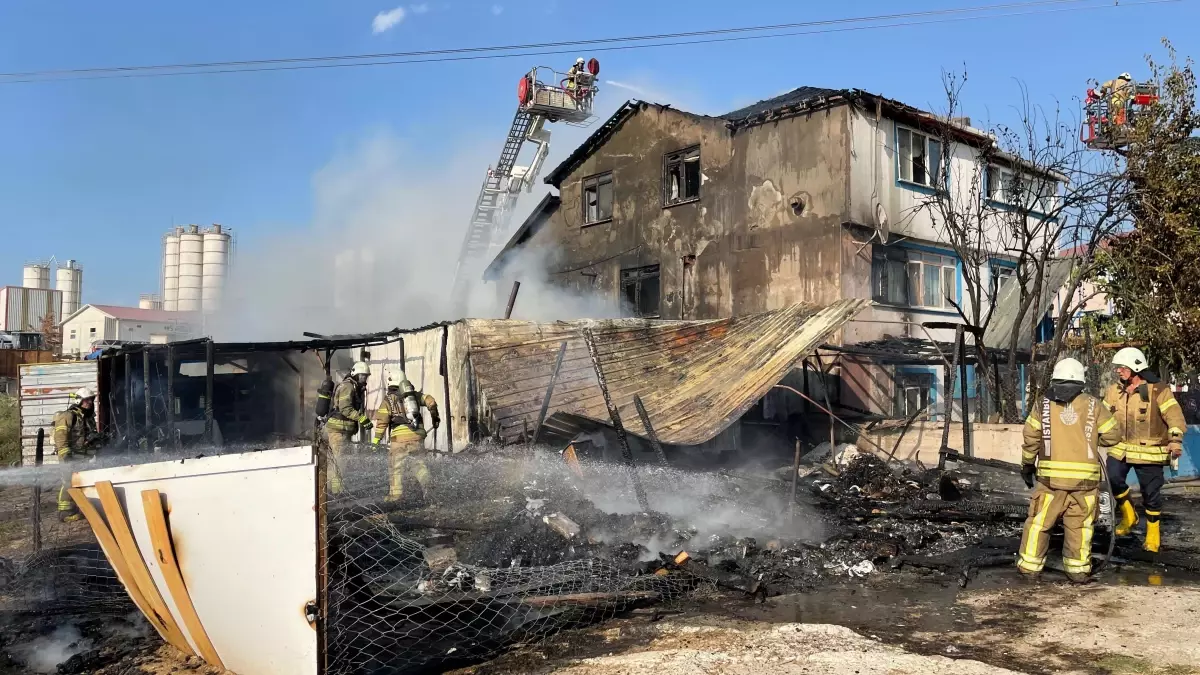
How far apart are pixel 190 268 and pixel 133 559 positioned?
61.0m

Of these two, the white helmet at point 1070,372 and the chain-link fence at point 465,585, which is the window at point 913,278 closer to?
the white helmet at point 1070,372

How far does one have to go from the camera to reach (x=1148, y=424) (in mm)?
6953

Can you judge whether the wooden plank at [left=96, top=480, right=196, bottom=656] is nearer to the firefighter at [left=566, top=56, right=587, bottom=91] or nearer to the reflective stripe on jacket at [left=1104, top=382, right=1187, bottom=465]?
the reflective stripe on jacket at [left=1104, top=382, right=1187, bottom=465]

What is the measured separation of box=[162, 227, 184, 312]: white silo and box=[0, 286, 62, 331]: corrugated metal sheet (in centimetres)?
1331

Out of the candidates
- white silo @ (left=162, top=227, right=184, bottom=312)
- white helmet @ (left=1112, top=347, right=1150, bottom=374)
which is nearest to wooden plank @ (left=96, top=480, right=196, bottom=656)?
white helmet @ (left=1112, top=347, right=1150, bottom=374)

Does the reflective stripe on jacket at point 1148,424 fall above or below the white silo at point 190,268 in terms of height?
below

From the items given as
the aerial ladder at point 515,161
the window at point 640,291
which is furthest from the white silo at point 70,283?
the window at point 640,291

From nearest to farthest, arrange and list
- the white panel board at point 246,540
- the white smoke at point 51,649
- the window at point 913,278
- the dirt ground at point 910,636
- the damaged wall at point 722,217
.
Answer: the white panel board at point 246,540 < the dirt ground at point 910,636 < the white smoke at point 51,649 < the damaged wall at point 722,217 < the window at point 913,278

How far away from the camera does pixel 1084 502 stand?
5586 mm

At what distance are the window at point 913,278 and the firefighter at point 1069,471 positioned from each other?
963cm

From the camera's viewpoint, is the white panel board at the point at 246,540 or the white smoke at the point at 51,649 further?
the white smoke at the point at 51,649

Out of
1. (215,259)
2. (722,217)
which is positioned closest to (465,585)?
(722,217)

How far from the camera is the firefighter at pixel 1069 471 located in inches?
220

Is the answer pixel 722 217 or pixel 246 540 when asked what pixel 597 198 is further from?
pixel 246 540
